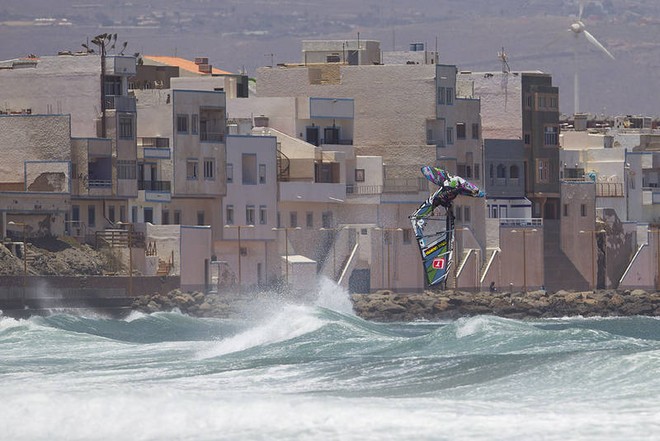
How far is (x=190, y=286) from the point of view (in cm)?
10512

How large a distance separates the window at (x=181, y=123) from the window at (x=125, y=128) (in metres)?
3.14

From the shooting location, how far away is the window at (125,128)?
105812 millimetres

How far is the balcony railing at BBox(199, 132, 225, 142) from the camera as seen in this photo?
360ft

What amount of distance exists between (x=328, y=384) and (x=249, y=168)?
46033mm

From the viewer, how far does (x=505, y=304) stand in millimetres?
113562

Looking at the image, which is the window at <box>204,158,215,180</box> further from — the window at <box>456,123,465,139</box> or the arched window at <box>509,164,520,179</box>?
the arched window at <box>509,164,520,179</box>

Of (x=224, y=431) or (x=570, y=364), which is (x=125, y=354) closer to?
(x=570, y=364)

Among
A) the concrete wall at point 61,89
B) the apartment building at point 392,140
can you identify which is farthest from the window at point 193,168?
the apartment building at point 392,140

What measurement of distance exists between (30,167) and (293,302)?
453 inches

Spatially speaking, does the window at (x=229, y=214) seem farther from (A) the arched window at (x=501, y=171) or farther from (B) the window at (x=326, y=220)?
(A) the arched window at (x=501, y=171)

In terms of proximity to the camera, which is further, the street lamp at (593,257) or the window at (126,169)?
the street lamp at (593,257)

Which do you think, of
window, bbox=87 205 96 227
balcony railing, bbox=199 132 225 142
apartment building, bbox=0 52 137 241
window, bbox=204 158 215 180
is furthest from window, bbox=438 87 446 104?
window, bbox=87 205 96 227

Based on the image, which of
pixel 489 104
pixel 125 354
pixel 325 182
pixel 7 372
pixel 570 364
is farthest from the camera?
pixel 489 104

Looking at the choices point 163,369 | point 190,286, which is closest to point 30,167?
point 190,286
